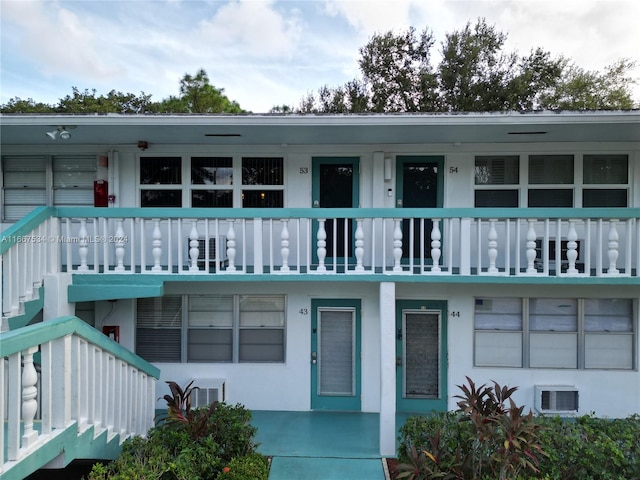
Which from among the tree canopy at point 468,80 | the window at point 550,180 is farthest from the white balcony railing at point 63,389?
the tree canopy at point 468,80

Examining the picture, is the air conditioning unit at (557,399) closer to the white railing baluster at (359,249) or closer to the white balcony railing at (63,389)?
the white railing baluster at (359,249)

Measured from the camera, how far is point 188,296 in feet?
22.2

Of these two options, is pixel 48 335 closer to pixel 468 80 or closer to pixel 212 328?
pixel 212 328

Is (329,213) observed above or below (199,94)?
below

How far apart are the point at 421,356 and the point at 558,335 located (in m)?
2.14

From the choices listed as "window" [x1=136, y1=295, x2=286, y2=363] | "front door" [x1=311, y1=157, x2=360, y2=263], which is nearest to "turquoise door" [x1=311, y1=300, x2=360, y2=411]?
"window" [x1=136, y1=295, x2=286, y2=363]

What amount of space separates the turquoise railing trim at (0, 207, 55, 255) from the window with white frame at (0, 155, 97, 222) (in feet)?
4.85

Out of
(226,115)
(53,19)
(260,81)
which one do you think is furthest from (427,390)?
(260,81)

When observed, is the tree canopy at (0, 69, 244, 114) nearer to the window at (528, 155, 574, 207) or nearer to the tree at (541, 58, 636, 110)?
the tree at (541, 58, 636, 110)

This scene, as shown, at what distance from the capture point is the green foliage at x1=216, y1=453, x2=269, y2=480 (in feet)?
13.1

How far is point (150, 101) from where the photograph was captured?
20266 millimetres

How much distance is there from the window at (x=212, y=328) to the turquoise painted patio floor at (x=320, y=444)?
3.32ft

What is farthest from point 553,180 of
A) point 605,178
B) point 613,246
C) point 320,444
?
point 320,444

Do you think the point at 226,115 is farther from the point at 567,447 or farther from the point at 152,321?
the point at 567,447
